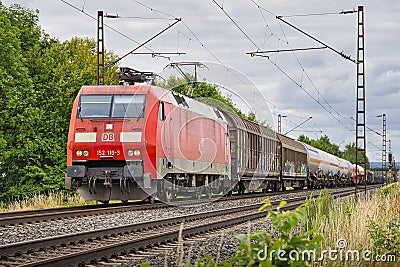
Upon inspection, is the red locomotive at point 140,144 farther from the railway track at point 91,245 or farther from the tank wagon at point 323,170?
the tank wagon at point 323,170

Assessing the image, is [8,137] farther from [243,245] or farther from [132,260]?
[243,245]

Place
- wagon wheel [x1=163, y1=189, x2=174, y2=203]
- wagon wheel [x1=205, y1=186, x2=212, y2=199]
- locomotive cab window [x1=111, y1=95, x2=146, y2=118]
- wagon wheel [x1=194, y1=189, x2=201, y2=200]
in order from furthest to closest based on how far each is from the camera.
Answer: wagon wheel [x1=205, y1=186, x2=212, y2=199]
wagon wheel [x1=194, y1=189, x2=201, y2=200]
wagon wheel [x1=163, y1=189, x2=174, y2=203]
locomotive cab window [x1=111, y1=95, x2=146, y2=118]

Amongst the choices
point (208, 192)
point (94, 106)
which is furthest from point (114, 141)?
point (208, 192)

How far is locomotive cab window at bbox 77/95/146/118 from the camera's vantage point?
20.0m

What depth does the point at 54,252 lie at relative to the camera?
35.0ft

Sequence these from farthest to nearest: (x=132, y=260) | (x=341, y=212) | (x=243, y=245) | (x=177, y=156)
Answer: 1. (x=177, y=156)
2. (x=341, y=212)
3. (x=132, y=260)
4. (x=243, y=245)

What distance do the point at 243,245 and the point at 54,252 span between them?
6134 millimetres

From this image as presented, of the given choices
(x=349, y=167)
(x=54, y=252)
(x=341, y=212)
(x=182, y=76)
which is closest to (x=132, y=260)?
(x=54, y=252)

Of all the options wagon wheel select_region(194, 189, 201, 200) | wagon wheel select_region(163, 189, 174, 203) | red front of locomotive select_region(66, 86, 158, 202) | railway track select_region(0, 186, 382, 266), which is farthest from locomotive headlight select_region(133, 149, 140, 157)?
wagon wheel select_region(194, 189, 201, 200)

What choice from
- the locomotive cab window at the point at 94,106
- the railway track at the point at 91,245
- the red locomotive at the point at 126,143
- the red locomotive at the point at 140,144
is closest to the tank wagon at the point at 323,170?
the red locomotive at the point at 140,144

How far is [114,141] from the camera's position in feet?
64.8

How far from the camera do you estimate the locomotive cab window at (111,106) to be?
19969 mm

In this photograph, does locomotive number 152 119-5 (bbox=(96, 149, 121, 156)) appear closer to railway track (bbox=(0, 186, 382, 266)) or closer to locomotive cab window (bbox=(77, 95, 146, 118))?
locomotive cab window (bbox=(77, 95, 146, 118))

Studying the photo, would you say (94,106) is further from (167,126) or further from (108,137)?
(167,126)
